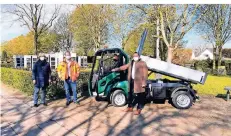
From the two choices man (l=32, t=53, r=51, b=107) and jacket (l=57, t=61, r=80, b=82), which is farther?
jacket (l=57, t=61, r=80, b=82)

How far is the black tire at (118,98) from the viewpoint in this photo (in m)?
7.82

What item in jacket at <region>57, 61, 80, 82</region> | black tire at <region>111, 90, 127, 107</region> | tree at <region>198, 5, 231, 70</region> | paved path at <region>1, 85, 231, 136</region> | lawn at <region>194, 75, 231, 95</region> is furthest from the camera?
tree at <region>198, 5, 231, 70</region>

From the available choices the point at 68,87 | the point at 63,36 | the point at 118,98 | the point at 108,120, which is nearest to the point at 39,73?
the point at 68,87

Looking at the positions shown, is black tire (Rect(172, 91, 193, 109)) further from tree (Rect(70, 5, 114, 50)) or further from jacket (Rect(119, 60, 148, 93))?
tree (Rect(70, 5, 114, 50))

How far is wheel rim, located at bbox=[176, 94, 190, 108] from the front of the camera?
7633 mm

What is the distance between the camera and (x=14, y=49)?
4028 centimetres

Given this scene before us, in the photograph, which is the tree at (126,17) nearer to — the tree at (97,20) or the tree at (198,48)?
the tree at (97,20)

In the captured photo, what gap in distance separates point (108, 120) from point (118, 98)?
1733mm

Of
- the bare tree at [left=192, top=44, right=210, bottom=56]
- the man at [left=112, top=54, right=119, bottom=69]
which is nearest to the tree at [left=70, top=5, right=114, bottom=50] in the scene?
the man at [left=112, top=54, right=119, bottom=69]

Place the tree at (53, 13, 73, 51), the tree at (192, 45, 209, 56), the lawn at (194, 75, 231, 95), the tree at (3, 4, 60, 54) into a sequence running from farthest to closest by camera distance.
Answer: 1. the tree at (192, 45, 209, 56)
2. the tree at (53, 13, 73, 51)
3. the tree at (3, 4, 60, 54)
4. the lawn at (194, 75, 231, 95)

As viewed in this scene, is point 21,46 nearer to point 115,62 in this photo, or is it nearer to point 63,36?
point 63,36

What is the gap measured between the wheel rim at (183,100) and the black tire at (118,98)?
5.52 ft

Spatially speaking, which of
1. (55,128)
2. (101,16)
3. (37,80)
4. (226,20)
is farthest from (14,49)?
(55,128)

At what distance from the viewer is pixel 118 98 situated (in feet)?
25.8
